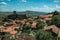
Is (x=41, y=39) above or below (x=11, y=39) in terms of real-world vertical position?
below

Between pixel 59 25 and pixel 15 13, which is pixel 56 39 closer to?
pixel 59 25

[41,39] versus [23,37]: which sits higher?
[23,37]

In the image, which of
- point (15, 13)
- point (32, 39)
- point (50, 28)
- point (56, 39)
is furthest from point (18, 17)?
point (32, 39)

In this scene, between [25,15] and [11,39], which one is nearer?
[11,39]

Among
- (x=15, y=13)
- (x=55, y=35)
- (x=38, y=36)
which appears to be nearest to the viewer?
(x=38, y=36)

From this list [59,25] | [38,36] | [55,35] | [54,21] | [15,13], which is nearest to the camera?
[38,36]

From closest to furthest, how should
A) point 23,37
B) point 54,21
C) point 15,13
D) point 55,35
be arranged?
point 23,37 < point 55,35 < point 54,21 < point 15,13

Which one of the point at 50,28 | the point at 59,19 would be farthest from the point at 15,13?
the point at 50,28

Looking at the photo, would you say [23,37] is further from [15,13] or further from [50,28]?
[15,13]

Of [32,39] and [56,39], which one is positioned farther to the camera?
[56,39]
